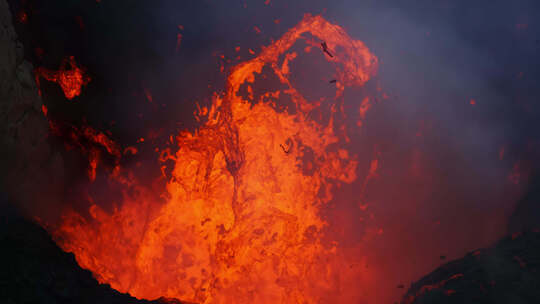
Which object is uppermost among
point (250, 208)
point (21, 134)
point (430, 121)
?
point (430, 121)

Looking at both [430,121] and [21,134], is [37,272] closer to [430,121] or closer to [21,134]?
[21,134]

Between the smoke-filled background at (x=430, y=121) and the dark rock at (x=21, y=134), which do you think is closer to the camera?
the dark rock at (x=21, y=134)

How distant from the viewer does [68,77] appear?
9.11 ft

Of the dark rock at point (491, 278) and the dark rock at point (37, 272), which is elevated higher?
the dark rock at point (491, 278)

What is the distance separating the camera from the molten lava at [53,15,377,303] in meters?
3.23

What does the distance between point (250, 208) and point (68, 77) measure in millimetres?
2120

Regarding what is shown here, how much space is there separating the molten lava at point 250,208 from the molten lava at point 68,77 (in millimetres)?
846

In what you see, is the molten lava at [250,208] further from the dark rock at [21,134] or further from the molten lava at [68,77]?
the molten lava at [68,77]

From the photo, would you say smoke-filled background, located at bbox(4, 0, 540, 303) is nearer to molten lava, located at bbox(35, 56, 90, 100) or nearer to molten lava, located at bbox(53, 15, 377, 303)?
molten lava, located at bbox(53, 15, 377, 303)

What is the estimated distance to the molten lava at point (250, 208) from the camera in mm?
3230

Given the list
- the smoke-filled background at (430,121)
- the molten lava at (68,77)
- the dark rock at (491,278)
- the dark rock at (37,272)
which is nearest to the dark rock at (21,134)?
the molten lava at (68,77)

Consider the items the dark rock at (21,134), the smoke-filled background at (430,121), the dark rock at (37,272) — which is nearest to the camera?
the dark rock at (37,272)

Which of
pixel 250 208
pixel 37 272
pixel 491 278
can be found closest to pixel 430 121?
pixel 491 278

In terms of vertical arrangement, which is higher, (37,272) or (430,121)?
(430,121)
